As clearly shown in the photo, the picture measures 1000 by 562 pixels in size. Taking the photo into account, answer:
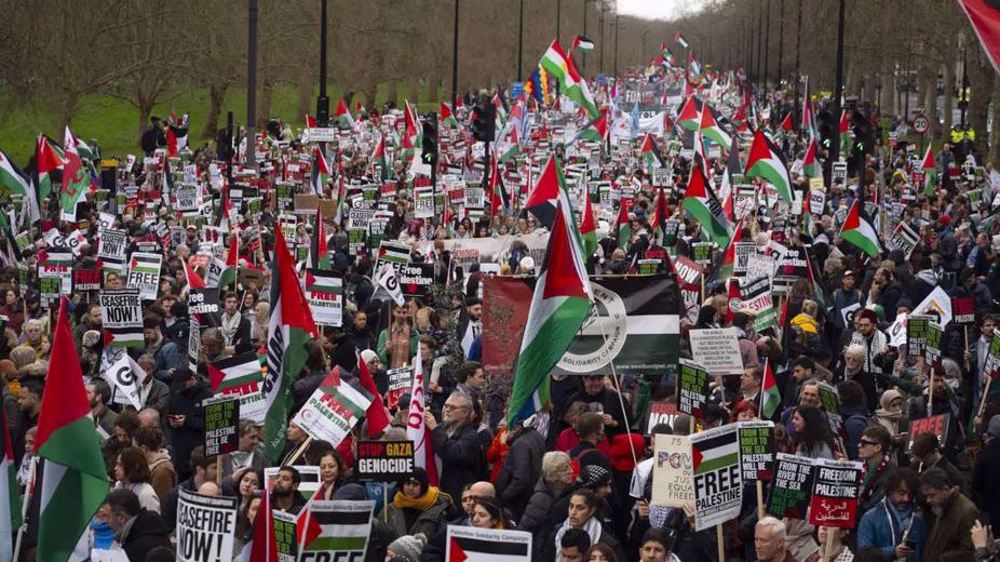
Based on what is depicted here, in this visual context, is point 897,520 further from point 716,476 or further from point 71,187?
point 71,187

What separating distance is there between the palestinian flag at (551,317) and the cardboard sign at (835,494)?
89.9 inches

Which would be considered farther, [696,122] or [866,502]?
[696,122]

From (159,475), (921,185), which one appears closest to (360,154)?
(921,185)

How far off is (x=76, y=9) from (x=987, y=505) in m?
32.0

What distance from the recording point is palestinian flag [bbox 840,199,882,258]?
2311 centimetres

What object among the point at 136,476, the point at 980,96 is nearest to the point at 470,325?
the point at 136,476

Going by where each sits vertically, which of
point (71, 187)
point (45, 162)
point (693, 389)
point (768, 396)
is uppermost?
point (45, 162)

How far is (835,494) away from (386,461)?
261cm

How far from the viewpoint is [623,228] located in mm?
28250

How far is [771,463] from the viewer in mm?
10750

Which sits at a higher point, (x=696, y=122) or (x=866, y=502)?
(x=696, y=122)

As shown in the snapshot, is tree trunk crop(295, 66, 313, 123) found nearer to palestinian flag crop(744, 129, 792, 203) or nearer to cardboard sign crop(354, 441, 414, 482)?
palestinian flag crop(744, 129, 792, 203)

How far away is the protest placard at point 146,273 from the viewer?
19547 mm

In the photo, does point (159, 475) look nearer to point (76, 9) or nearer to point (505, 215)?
point (505, 215)
